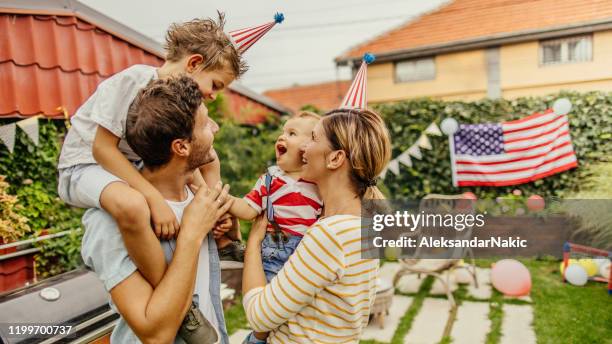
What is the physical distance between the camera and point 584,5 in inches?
91.7

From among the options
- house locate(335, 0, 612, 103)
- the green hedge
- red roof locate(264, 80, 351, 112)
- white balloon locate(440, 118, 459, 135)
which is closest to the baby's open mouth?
house locate(335, 0, 612, 103)

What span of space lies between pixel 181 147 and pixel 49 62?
8.90 ft

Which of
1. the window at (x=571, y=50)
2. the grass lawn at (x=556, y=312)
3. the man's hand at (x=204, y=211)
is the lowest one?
the grass lawn at (x=556, y=312)

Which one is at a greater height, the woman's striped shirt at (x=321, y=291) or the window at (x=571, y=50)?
the window at (x=571, y=50)

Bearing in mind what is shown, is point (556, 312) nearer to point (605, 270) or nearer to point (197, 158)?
point (605, 270)

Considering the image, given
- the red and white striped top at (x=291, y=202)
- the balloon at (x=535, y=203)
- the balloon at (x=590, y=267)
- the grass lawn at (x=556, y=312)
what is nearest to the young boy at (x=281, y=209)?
the red and white striped top at (x=291, y=202)

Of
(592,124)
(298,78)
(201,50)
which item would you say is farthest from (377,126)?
(298,78)

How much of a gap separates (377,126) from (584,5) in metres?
1.91

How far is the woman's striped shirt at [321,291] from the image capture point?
1.05 m

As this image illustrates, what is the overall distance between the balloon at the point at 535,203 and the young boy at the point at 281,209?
5585 millimetres

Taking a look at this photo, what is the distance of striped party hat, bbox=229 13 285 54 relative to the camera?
1.58 m

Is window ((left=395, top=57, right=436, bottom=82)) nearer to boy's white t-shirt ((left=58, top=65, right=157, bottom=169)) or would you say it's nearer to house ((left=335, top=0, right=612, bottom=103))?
house ((left=335, top=0, right=612, bottom=103))

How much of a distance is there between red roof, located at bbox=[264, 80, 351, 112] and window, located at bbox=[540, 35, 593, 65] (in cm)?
839

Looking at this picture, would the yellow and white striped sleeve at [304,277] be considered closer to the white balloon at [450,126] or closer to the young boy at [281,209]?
the young boy at [281,209]
